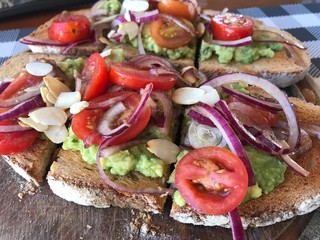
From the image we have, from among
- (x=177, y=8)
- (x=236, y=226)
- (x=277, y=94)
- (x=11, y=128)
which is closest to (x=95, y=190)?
(x=11, y=128)

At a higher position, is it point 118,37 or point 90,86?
point 90,86

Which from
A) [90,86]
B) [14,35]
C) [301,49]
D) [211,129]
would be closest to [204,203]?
[211,129]

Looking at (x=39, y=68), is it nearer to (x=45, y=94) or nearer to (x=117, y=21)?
(x=45, y=94)

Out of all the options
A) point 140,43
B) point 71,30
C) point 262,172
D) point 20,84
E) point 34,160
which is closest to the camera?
point 262,172

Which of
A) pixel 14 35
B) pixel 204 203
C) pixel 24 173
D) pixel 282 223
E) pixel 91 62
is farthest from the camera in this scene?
pixel 14 35

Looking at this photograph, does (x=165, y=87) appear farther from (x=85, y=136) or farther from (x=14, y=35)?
(x=14, y=35)

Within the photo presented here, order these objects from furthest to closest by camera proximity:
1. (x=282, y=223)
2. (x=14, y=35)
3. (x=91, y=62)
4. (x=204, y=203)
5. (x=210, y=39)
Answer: (x=14, y=35), (x=210, y=39), (x=91, y=62), (x=282, y=223), (x=204, y=203)

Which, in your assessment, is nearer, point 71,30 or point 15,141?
point 15,141
